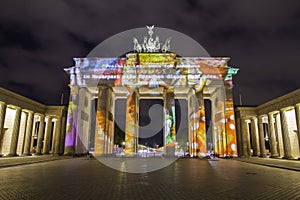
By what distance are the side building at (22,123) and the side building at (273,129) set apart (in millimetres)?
30658

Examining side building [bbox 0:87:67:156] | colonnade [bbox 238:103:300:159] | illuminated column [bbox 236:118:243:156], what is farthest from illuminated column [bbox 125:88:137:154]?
colonnade [bbox 238:103:300:159]

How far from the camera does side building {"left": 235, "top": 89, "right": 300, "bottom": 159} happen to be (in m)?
27.0

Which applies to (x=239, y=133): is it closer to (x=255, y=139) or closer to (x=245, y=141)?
(x=245, y=141)

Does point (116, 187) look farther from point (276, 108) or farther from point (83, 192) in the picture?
point (276, 108)

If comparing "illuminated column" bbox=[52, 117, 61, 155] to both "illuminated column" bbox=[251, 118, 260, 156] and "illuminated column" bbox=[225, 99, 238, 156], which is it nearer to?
"illuminated column" bbox=[225, 99, 238, 156]

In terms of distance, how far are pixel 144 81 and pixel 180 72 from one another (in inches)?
238

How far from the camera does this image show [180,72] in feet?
109

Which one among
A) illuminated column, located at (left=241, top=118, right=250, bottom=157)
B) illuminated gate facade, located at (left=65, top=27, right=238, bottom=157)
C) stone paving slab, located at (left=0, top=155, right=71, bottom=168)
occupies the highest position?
illuminated gate facade, located at (left=65, top=27, right=238, bottom=157)

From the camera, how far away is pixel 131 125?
33.0 meters

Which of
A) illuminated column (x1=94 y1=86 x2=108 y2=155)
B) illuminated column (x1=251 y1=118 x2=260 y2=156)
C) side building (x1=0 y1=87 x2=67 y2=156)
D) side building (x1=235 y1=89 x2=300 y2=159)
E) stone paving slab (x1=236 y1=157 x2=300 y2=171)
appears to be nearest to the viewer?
stone paving slab (x1=236 y1=157 x2=300 y2=171)

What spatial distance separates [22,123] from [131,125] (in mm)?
18678

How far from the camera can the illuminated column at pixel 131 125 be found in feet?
105

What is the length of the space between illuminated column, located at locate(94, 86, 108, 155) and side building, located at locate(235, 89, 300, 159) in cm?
2216

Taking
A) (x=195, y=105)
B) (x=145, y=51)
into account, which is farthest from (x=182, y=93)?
(x=145, y=51)
